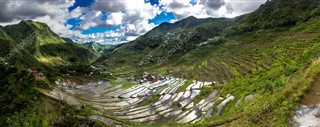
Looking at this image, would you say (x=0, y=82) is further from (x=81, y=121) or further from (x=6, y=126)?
(x=81, y=121)

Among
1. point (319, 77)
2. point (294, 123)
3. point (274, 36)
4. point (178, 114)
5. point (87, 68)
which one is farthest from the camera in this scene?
point (87, 68)

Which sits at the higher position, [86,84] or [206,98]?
[86,84]

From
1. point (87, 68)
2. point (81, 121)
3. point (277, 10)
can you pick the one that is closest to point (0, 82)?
point (81, 121)

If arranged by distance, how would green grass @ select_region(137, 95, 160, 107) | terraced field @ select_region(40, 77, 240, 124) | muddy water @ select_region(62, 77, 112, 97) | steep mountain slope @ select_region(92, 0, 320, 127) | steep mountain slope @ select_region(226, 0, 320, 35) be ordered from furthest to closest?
steep mountain slope @ select_region(226, 0, 320, 35)
muddy water @ select_region(62, 77, 112, 97)
green grass @ select_region(137, 95, 160, 107)
terraced field @ select_region(40, 77, 240, 124)
steep mountain slope @ select_region(92, 0, 320, 127)

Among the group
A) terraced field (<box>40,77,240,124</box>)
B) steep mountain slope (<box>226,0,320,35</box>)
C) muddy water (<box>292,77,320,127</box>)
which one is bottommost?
terraced field (<box>40,77,240,124</box>)

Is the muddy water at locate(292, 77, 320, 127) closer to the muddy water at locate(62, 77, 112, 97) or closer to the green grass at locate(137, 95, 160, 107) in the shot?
the green grass at locate(137, 95, 160, 107)

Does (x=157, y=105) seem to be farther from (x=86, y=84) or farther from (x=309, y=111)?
(x=86, y=84)

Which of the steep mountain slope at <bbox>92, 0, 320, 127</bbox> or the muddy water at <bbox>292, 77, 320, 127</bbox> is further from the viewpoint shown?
the steep mountain slope at <bbox>92, 0, 320, 127</bbox>

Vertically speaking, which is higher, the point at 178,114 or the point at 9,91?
the point at 9,91

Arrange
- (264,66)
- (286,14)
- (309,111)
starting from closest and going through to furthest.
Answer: (309,111), (264,66), (286,14)

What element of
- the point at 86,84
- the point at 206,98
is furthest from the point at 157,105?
the point at 86,84

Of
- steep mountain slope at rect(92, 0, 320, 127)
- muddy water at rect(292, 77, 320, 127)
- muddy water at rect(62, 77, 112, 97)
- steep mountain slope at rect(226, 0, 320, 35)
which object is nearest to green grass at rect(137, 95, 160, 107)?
steep mountain slope at rect(92, 0, 320, 127)
